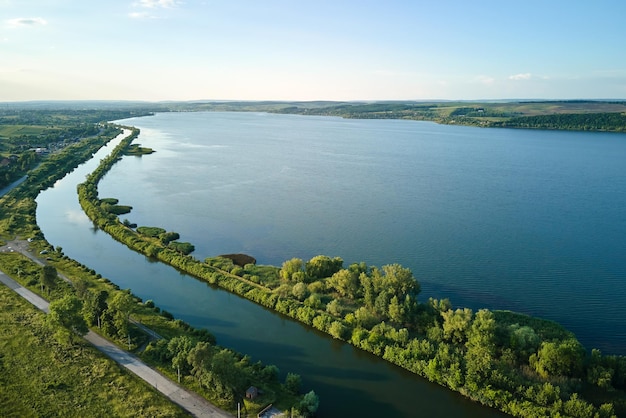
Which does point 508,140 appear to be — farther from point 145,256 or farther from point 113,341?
point 113,341

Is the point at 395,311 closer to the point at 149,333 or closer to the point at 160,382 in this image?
the point at 160,382

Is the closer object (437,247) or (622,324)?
(622,324)

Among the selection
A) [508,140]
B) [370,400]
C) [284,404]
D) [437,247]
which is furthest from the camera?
[508,140]

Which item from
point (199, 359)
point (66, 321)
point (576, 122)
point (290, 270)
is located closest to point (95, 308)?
point (66, 321)

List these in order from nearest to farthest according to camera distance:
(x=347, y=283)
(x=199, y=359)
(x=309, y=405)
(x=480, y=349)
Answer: (x=309, y=405) → (x=199, y=359) → (x=480, y=349) → (x=347, y=283)

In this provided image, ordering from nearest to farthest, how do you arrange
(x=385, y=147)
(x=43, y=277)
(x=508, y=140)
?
(x=43, y=277) → (x=385, y=147) → (x=508, y=140)

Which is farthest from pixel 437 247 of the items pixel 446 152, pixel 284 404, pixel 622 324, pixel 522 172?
pixel 446 152
